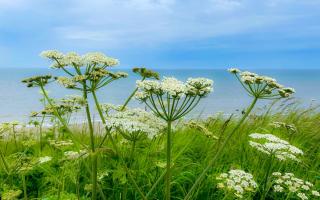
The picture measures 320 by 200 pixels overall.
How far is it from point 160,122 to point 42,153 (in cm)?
368

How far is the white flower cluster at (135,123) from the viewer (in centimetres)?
365

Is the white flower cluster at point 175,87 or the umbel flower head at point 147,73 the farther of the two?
the umbel flower head at point 147,73

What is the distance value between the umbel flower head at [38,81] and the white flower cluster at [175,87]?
1007 millimetres

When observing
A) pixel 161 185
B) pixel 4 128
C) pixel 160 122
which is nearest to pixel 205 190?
pixel 161 185

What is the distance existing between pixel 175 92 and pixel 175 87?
6 centimetres

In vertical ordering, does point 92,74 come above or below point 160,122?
above

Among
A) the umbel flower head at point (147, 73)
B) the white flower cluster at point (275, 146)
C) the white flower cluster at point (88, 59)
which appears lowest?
the white flower cluster at point (275, 146)

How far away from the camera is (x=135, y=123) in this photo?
367 centimetres

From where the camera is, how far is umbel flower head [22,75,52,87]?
4219mm

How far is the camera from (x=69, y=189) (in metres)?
5.96


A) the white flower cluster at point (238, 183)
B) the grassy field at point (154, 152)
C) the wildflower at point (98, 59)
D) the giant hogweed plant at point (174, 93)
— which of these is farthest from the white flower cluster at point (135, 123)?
the white flower cluster at point (238, 183)

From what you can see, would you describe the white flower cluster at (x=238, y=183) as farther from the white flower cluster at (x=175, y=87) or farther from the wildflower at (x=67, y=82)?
the wildflower at (x=67, y=82)

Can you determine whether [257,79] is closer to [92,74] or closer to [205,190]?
[92,74]

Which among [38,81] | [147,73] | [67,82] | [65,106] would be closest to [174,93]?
[147,73]
